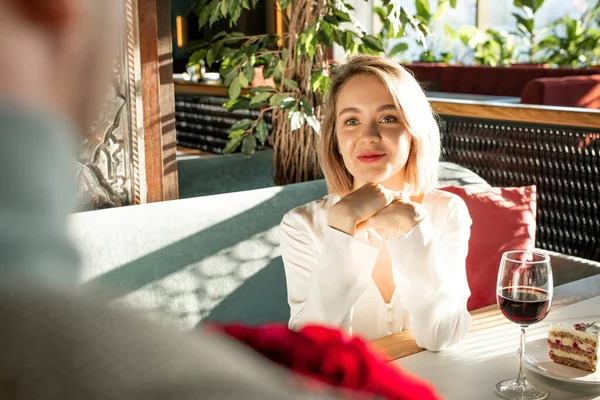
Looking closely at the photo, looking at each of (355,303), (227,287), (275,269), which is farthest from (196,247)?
(355,303)

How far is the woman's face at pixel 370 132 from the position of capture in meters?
1.83

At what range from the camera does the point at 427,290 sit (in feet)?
5.46

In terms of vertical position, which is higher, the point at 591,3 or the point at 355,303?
the point at 591,3

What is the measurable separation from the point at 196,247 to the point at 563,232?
1.56 metres

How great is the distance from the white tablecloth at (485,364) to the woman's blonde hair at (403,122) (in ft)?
1.58

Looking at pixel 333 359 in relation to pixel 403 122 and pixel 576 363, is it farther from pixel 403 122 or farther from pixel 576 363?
pixel 403 122

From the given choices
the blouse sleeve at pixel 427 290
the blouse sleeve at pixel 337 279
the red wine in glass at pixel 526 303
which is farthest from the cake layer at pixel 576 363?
the blouse sleeve at pixel 337 279

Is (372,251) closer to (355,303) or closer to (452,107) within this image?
(355,303)

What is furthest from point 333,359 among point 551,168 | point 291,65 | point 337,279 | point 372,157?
point 551,168

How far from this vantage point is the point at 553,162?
3004 millimetres

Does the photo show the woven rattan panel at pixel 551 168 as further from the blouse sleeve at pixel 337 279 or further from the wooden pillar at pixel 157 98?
the blouse sleeve at pixel 337 279

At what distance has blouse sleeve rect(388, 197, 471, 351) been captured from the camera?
154 centimetres

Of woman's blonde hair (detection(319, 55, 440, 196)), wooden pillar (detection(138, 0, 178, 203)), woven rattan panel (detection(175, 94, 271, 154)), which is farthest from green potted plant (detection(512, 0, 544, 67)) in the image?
woman's blonde hair (detection(319, 55, 440, 196))

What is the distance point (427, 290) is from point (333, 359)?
1.48m
